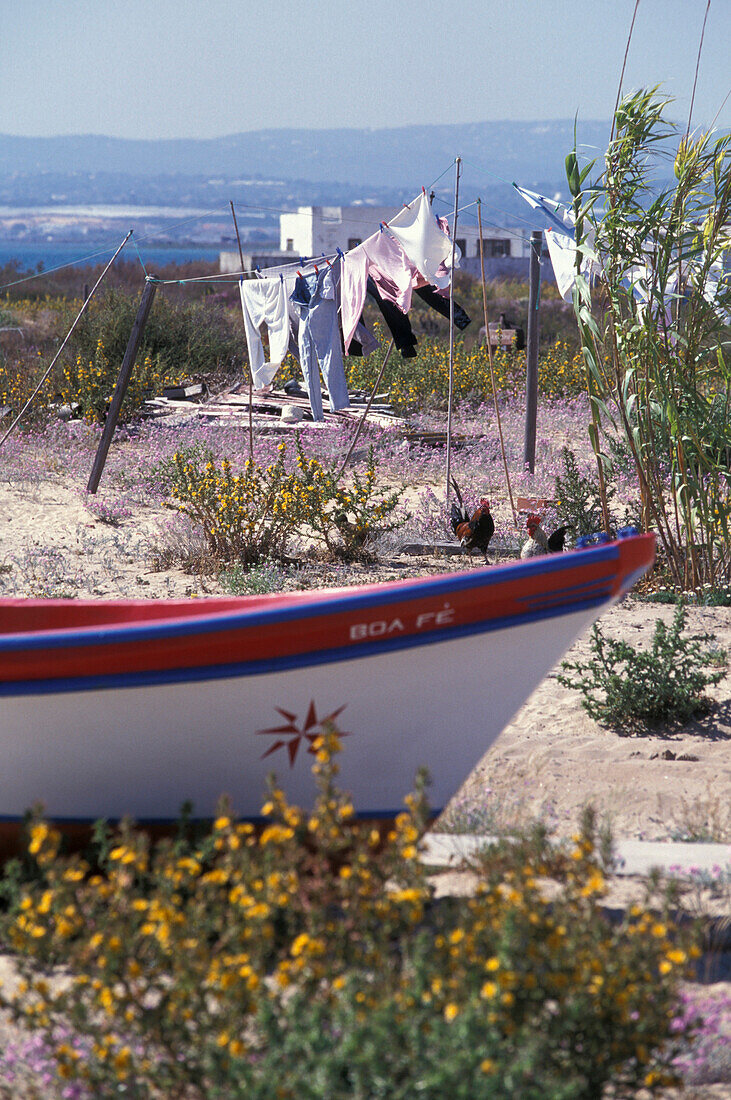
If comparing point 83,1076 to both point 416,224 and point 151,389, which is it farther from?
point 151,389

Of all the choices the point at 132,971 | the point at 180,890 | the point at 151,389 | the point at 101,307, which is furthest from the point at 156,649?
the point at 101,307

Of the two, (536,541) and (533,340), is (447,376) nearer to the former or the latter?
(533,340)

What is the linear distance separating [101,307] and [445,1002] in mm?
16410

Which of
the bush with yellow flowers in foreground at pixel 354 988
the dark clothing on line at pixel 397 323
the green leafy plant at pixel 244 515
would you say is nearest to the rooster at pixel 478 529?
the green leafy plant at pixel 244 515

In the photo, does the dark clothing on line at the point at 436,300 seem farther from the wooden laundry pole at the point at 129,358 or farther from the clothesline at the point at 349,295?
the wooden laundry pole at the point at 129,358

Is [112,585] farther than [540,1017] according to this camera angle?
Yes

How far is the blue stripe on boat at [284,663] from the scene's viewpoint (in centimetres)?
276

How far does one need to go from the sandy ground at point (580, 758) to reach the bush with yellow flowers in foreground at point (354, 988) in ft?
1.35

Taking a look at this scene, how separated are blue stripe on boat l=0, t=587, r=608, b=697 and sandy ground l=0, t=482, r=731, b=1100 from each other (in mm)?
777

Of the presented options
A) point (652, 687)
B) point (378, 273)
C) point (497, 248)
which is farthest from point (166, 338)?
point (497, 248)

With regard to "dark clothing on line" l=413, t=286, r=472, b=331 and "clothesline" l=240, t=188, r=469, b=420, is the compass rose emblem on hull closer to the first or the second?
"clothesline" l=240, t=188, r=469, b=420

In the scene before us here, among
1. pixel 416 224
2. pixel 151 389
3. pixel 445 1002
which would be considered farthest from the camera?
pixel 151 389

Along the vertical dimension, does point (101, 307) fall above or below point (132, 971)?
above

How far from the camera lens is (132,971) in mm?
1886
